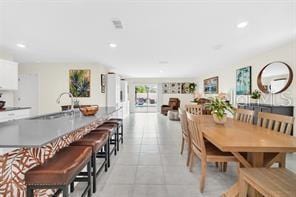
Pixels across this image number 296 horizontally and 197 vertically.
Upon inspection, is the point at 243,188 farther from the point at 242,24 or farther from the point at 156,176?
the point at 242,24

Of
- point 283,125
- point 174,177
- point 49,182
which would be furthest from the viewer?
point 174,177

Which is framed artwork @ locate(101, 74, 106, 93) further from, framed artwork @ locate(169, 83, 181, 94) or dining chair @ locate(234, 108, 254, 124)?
framed artwork @ locate(169, 83, 181, 94)

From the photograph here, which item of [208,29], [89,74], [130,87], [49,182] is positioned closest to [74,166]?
[49,182]

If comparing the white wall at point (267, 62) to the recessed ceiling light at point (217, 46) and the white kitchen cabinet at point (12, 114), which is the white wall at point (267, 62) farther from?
the white kitchen cabinet at point (12, 114)

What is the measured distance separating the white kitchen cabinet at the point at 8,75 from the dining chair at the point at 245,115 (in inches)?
202

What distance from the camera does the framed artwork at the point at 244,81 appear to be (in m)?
5.59

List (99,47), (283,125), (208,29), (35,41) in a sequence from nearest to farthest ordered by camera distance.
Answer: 1. (283,125)
2. (208,29)
3. (35,41)
4. (99,47)

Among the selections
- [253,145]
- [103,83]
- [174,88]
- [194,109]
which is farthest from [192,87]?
[253,145]

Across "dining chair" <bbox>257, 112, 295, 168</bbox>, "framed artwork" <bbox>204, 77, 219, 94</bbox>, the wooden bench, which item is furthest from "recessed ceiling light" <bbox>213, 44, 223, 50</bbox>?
"framed artwork" <bbox>204, 77, 219, 94</bbox>

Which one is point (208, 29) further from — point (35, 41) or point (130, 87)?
point (130, 87)

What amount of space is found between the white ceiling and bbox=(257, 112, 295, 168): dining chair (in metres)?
1.41

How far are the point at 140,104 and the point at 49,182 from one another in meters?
11.9

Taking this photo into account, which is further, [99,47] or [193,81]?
[193,81]

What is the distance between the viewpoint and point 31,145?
1.33 metres
